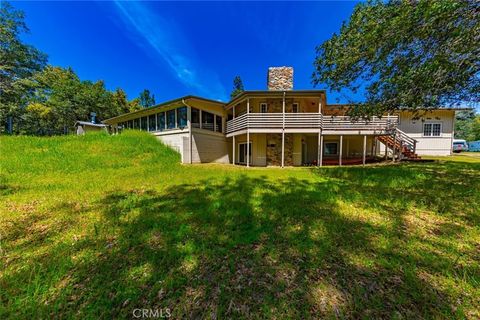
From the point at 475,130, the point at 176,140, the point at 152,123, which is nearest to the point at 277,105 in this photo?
the point at 176,140

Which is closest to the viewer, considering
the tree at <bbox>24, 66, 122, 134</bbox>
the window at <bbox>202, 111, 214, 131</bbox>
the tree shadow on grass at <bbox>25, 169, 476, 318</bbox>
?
the tree shadow on grass at <bbox>25, 169, 476, 318</bbox>

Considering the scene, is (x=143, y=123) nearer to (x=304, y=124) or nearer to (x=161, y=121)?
(x=161, y=121)

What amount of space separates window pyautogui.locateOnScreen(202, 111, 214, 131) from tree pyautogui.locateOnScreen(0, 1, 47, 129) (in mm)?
18291

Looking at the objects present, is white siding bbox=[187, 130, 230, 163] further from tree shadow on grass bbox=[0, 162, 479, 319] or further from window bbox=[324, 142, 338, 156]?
tree shadow on grass bbox=[0, 162, 479, 319]

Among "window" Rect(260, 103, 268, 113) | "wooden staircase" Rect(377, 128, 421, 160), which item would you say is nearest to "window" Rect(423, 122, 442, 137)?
"wooden staircase" Rect(377, 128, 421, 160)

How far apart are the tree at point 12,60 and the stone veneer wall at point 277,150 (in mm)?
23749

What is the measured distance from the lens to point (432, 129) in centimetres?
1745

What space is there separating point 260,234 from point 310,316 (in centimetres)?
148

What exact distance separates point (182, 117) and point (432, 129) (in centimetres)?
2185

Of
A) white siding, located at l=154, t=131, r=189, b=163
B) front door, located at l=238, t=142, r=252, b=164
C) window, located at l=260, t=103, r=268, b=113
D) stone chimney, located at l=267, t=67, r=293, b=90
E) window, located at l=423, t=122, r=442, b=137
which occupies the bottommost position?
front door, located at l=238, t=142, r=252, b=164

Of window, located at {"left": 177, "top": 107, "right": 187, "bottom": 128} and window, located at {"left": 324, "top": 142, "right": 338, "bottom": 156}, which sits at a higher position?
window, located at {"left": 177, "top": 107, "right": 187, "bottom": 128}

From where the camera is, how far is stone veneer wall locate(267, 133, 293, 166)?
1478 centimetres

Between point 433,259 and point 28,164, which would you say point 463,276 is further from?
point 28,164

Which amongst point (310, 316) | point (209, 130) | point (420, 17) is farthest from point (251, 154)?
point (310, 316)
